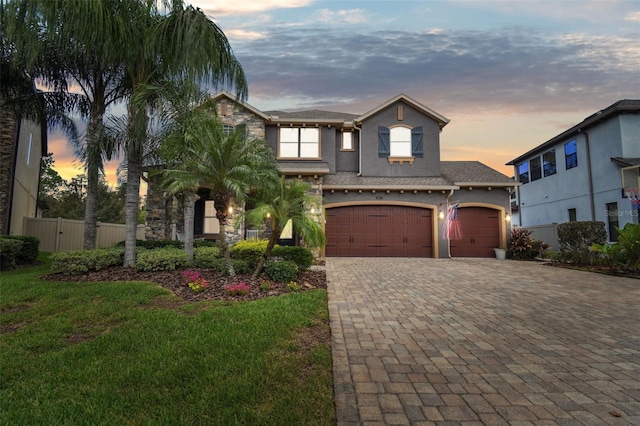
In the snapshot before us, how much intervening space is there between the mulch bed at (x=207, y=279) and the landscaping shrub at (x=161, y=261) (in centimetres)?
22

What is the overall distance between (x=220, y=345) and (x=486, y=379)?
2.84 m

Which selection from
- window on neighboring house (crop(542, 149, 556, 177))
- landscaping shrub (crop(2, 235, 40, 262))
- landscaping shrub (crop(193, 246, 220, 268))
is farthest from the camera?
window on neighboring house (crop(542, 149, 556, 177))

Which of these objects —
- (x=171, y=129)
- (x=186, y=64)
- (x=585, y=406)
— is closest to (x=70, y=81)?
(x=171, y=129)

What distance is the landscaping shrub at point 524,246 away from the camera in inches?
515

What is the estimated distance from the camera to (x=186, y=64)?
7.45 m

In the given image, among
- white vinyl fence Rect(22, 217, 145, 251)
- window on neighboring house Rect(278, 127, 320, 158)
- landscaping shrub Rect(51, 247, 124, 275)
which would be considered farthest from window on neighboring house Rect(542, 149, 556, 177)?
white vinyl fence Rect(22, 217, 145, 251)

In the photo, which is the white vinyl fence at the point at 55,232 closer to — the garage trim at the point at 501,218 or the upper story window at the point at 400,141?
the upper story window at the point at 400,141

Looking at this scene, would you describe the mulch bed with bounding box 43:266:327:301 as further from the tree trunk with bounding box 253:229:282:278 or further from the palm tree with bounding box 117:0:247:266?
the palm tree with bounding box 117:0:247:266

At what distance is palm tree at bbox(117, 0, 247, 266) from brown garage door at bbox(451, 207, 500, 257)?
11600 millimetres

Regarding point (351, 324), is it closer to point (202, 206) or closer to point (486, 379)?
point (486, 379)

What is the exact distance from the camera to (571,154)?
1620 centimetres

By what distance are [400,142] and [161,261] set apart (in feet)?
37.9

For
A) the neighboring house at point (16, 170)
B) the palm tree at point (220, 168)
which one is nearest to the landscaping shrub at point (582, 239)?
the palm tree at point (220, 168)

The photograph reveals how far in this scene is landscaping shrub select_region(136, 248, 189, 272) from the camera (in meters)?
7.92
